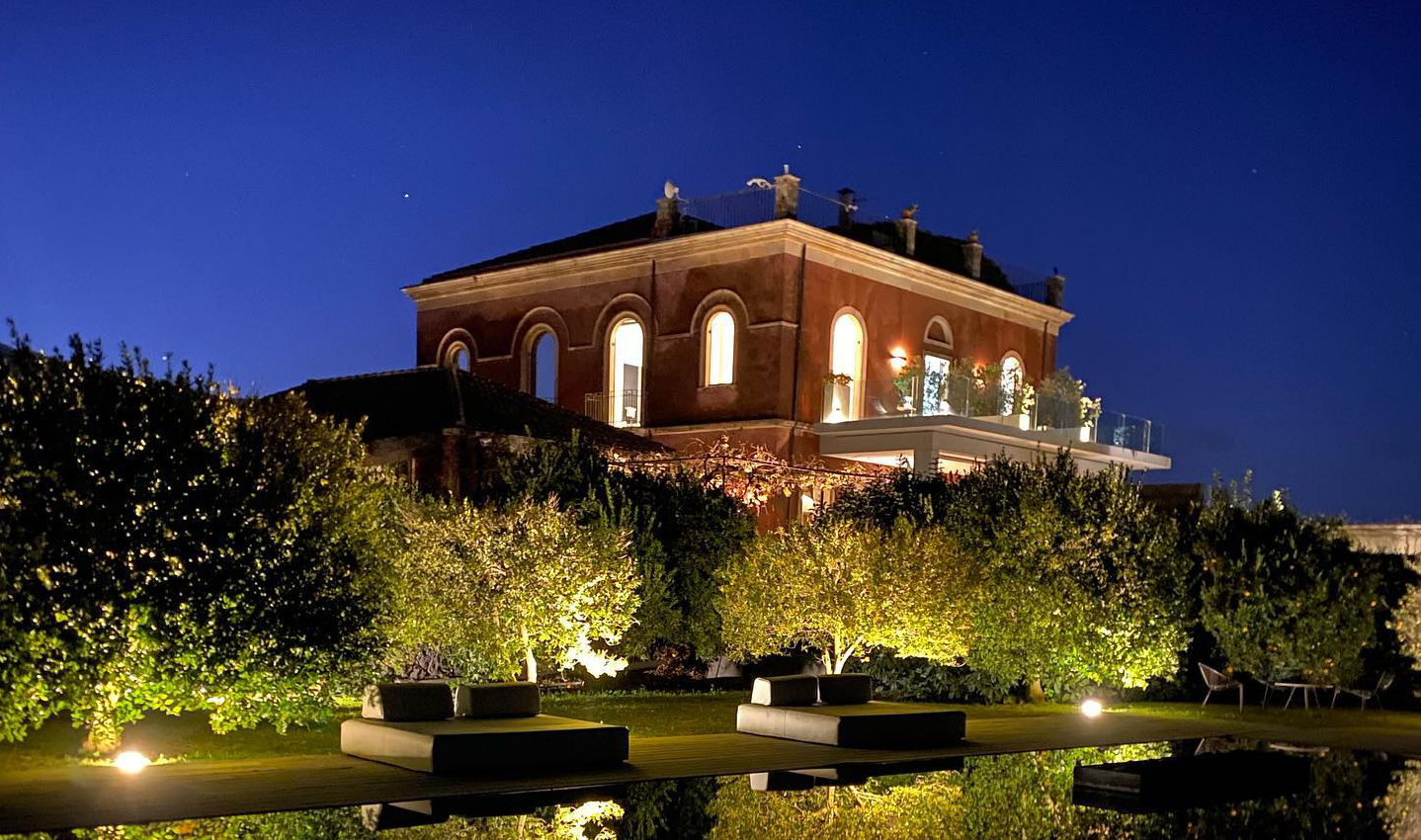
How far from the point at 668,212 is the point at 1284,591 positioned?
656 inches

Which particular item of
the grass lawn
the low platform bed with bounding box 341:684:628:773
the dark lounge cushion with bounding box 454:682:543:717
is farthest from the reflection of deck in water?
the dark lounge cushion with bounding box 454:682:543:717

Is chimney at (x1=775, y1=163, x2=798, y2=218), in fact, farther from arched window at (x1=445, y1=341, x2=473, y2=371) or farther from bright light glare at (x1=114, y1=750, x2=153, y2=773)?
bright light glare at (x1=114, y1=750, x2=153, y2=773)

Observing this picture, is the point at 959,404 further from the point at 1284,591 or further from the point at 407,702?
the point at 407,702

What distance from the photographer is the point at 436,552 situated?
56.1 feet

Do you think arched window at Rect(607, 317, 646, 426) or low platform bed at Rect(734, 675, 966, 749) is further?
arched window at Rect(607, 317, 646, 426)

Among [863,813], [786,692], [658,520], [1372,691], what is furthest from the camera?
[658,520]

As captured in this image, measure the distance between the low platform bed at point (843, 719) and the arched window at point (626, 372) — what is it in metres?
17.9

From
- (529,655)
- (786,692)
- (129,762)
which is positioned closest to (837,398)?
(529,655)

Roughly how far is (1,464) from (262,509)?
2127 millimetres

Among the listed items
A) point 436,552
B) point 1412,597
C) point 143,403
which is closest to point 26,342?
point 143,403

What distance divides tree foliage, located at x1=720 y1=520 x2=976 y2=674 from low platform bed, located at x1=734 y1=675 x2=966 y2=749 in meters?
2.52

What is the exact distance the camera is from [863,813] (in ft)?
35.9

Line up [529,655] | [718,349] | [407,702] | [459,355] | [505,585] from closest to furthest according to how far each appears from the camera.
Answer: [407,702]
[505,585]
[529,655]
[718,349]
[459,355]

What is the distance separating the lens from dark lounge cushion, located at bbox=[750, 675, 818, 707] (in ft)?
50.4
